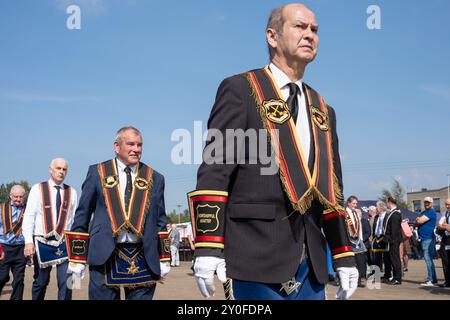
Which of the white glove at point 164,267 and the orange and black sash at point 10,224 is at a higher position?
the orange and black sash at point 10,224

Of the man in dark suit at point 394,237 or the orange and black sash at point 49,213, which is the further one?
the man in dark suit at point 394,237

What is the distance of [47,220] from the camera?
318 inches

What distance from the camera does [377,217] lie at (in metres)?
14.0

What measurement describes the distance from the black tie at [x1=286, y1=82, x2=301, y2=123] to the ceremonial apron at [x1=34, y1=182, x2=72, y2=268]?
5.47 metres

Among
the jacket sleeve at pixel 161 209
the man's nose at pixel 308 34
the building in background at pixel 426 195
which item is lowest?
the building in background at pixel 426 195

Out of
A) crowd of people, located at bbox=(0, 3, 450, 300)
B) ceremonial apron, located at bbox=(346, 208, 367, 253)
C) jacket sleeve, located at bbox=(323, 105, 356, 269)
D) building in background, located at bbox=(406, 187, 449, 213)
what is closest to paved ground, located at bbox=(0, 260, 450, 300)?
ceremonial apron, located at bbox=(346, 208, 367, 253)

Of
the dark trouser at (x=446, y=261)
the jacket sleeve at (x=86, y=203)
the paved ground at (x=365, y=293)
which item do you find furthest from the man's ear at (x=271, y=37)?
the dark trouser at (x=446, y=261)

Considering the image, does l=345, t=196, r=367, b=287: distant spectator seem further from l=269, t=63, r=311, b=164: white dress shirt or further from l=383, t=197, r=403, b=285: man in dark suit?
l=269, t=63, r=311, b=164: white dress shirt

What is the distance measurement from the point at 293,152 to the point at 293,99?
36 cm

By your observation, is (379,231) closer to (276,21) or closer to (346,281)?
(346,281)

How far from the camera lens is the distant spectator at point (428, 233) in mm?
12766

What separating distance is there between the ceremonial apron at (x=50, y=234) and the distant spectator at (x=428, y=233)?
26.5 ft

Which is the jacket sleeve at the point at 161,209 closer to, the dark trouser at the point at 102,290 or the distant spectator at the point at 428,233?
the dark trouser at the point at 102,290
